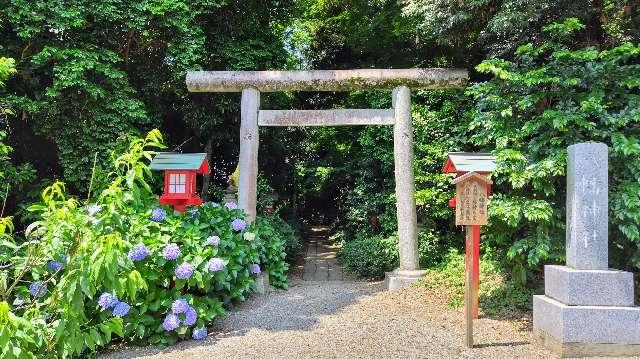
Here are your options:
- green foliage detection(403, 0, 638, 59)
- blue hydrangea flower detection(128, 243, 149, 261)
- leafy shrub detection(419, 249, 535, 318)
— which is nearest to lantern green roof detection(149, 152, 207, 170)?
blue hydrangea flower detection(128, 243, 149, 261)

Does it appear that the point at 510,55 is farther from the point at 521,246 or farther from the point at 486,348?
the point at 486,348

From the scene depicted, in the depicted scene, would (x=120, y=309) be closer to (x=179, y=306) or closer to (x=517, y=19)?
(x=179, y=306)

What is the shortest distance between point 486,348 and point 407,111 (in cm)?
367

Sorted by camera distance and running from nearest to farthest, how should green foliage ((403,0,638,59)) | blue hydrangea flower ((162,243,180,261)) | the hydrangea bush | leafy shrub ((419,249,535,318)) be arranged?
the hydrangea bush
blue hydrangea flower ((162,243,180,261))
leafy shrub ((419,249,535,318))
green foliage ((403,0,638,59))

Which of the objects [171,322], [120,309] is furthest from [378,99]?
[120,309]

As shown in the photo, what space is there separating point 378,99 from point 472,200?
4.83m

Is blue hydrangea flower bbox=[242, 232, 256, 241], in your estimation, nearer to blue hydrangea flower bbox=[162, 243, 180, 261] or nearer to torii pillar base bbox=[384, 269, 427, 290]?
blue hydrangea flower bbox=[162, 243, 180, 261]

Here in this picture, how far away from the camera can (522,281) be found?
522 centimetres

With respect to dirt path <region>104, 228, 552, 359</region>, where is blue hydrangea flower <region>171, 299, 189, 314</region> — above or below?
above

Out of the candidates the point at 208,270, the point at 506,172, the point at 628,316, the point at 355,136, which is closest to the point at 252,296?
the point at 208,270

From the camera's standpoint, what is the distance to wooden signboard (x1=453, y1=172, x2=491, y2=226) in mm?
4285

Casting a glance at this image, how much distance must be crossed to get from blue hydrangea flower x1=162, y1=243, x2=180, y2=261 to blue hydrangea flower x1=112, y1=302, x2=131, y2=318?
22.2 inches

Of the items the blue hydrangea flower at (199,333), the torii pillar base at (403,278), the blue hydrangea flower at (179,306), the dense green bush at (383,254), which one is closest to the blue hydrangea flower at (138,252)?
the blue hydrangea flower at (179,306)

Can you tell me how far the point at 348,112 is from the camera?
6816 millimetres
